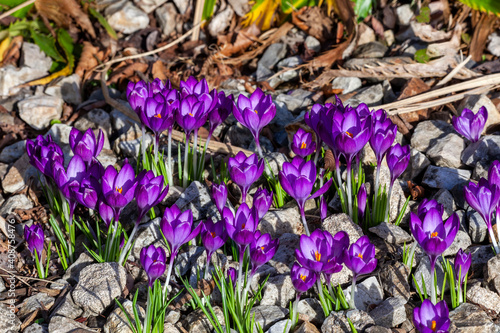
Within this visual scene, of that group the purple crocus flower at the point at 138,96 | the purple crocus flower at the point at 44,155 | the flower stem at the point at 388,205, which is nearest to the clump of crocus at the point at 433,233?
the flower stem at the point at 388,205

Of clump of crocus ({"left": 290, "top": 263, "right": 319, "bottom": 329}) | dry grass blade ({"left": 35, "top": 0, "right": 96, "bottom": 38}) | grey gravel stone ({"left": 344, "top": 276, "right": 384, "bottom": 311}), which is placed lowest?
grey gravel stone ({"left": 344, "top": 276, "right": 384, "bottom": 311})

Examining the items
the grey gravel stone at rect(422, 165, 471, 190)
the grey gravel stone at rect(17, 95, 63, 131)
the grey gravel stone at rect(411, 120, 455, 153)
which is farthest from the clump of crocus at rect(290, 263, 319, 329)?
the grey gravel stone at rect(17, 95, 63, 131)

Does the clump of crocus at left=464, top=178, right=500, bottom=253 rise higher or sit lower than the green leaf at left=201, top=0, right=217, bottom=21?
lower

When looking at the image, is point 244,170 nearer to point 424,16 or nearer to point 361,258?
point 361,258

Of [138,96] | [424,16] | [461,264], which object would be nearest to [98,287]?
[138,96]

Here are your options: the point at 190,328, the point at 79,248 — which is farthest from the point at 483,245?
the point at 79,248

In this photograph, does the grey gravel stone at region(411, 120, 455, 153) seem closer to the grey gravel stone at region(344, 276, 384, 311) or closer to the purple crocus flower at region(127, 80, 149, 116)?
the grey gravel stone at region(344, 276, 384, 311)

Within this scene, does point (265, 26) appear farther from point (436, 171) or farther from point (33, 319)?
point (33, 319)
